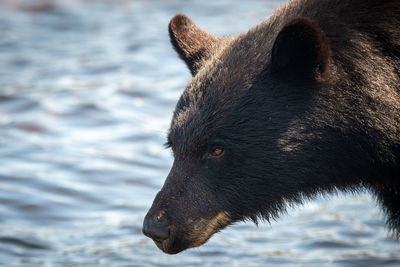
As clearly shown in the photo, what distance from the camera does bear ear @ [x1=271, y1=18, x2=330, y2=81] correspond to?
4.70m

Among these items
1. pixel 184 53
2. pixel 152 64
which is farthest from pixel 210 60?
pixel 152 64

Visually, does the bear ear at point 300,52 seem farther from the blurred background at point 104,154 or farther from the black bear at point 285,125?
the blurred background at point 104,154

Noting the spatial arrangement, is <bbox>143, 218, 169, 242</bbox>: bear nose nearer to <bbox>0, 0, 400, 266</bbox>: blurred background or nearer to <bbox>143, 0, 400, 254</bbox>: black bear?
<bbox>143, 0, 400, 254</bbox>: black bear

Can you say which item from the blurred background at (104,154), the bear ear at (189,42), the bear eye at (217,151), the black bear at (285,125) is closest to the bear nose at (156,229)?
the black bear at (285,125)

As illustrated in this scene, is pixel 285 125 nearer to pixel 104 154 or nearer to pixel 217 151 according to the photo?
pixel 217 151

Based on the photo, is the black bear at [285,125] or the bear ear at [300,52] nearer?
the bear ear at [300,52]

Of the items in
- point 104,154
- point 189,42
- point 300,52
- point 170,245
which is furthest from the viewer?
point 104,154

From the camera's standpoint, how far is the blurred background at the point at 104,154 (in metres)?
7.42

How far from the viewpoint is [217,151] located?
5.14 m

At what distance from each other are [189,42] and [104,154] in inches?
160

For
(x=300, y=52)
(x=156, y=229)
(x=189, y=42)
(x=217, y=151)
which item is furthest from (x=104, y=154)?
(x=300, y=52)

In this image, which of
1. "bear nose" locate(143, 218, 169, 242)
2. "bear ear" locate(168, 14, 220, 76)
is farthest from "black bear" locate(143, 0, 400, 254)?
"bear ear" locate(168, 14, 220, 76)

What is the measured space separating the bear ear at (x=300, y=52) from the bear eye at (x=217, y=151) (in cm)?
59

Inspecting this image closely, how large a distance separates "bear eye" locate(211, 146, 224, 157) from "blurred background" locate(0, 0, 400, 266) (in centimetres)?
221
